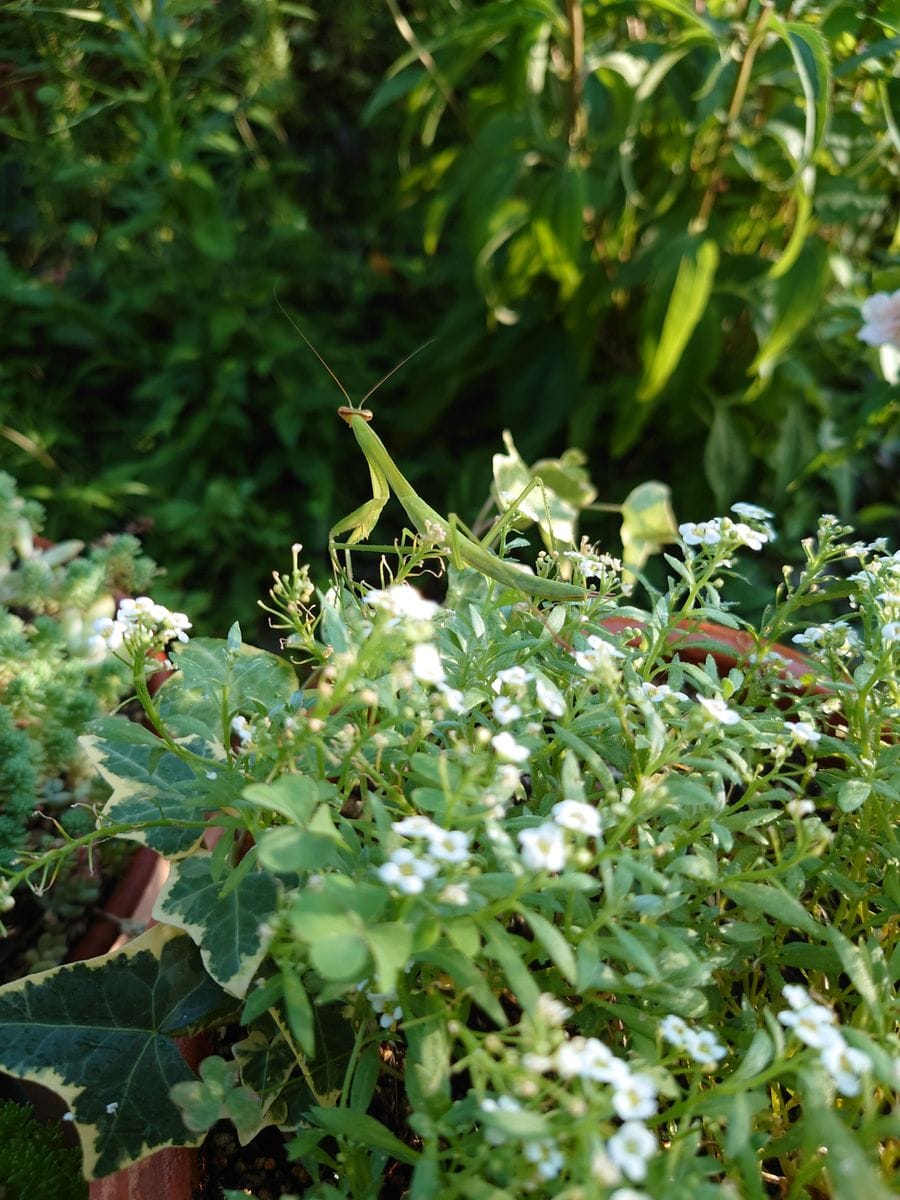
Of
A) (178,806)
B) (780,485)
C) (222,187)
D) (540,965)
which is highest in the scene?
(222,187)

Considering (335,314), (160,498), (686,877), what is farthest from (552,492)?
(335,314)

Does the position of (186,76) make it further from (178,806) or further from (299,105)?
(178,806)

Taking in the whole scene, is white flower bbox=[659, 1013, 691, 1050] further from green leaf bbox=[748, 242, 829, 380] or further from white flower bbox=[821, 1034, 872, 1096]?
green leaf bbox=[748, 242, 829, 380]

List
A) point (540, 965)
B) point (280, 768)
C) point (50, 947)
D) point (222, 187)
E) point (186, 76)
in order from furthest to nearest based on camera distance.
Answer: point (222, 187), point (186, 76), point (50, 947), point (540, 965), point (280, 768)

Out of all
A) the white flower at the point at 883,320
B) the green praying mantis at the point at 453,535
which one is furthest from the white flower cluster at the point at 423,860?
the white flower at the point at 883,320

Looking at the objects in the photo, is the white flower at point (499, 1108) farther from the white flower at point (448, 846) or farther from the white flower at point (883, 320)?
the white flower at point (883, 320)

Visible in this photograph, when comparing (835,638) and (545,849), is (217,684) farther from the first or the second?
(835,638)
